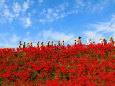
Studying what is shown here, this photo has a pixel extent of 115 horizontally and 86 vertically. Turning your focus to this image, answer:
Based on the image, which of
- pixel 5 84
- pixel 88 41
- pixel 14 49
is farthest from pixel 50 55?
pixel 88 41

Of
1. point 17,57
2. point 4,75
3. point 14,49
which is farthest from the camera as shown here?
point 14,49

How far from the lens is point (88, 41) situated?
2227 centimetres

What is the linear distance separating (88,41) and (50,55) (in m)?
9.19

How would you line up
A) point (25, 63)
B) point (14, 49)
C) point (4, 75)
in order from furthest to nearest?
point (14, 49)
point (25, 63)
point (4, 75)

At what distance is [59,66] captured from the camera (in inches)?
472

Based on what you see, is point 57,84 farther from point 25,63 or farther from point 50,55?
point 50,55

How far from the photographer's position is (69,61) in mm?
13062

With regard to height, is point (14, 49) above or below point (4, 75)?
above

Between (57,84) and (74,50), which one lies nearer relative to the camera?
(57,84)

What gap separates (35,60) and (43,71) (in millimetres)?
1993

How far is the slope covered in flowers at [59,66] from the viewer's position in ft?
32.6

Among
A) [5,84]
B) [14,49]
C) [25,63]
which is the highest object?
[14,49]

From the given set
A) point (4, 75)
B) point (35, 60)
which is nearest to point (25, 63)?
point (35, 60)

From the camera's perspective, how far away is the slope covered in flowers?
32.6ft
